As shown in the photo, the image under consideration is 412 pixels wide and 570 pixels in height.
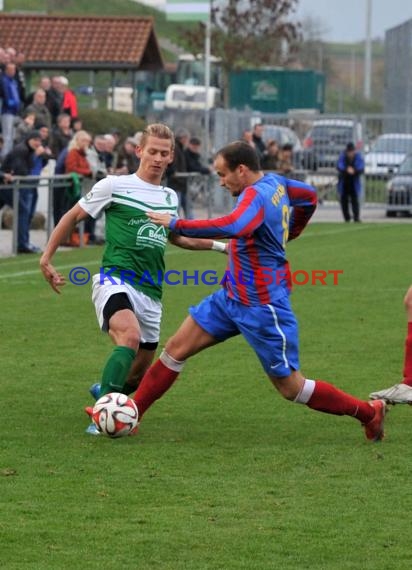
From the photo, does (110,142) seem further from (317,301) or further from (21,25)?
(21,25)

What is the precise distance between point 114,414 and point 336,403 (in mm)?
1253

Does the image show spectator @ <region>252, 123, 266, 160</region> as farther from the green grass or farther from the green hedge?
the green grass

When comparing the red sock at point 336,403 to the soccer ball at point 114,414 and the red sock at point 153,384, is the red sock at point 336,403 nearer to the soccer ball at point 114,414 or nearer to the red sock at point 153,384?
the red sock at point 153,384

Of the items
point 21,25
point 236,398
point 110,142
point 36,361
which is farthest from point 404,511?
point 21,25

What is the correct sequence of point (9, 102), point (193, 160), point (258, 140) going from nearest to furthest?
point (9, 102) → point (193, 160) → point (258, 140)

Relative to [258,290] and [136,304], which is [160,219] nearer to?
[258,290]

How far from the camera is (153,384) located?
8.71 meters

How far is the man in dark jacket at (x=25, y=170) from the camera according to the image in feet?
68.6

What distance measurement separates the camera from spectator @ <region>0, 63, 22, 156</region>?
25781 mm

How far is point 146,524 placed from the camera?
21.8ft

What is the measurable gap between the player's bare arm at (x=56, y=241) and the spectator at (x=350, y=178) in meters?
22.4

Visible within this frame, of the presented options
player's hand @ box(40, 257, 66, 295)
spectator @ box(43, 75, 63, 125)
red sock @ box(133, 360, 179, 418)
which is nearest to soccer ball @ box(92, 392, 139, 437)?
red sock @ box(133, 360, 179, 418)

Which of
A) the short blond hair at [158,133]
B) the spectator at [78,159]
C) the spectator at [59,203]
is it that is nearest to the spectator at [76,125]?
the spectator at [78,159]

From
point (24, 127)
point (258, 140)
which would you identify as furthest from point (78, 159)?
point (258, 140)
